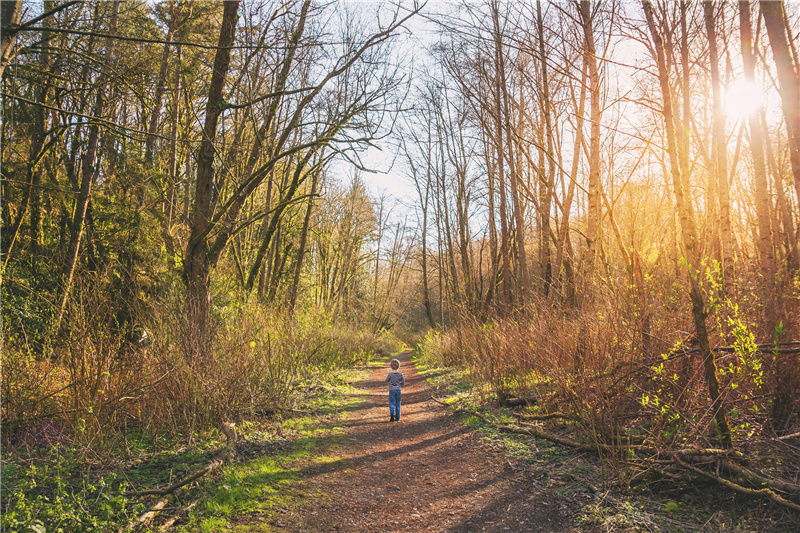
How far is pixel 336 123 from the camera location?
24.8ft

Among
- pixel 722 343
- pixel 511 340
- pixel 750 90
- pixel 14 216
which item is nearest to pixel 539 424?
pixel 511 340

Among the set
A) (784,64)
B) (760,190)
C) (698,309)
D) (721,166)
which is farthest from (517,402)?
(721,166)

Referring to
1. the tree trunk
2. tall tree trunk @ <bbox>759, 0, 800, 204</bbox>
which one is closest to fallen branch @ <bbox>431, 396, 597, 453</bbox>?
the tree trunk

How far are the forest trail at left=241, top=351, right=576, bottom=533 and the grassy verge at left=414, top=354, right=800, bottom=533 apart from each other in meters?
0.15

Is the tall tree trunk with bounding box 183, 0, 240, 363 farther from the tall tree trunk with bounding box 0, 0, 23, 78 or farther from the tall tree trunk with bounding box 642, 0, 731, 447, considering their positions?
the tall tree trunk with bounding box 642, 0, 731, 447

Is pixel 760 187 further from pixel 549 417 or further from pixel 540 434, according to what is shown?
pixel 540 434

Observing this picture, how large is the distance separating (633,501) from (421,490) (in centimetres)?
203

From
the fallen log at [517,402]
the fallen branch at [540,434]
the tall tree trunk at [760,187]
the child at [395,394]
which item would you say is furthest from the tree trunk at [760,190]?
the child at [395,394]

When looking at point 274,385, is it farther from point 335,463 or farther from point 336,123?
point 336,123

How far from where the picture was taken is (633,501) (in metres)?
3.24

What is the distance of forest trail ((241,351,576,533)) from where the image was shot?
135 inches

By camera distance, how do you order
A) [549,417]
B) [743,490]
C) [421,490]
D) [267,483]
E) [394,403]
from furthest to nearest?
[394,403] < [549,417] < [421,490] < [267,483] < [743,490]

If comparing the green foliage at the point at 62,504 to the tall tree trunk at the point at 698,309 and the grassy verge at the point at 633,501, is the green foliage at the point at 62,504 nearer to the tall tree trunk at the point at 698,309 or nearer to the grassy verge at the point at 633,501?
the grassy verge at the point at 633,501

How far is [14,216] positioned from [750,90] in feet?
41.4
